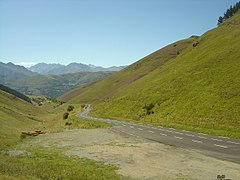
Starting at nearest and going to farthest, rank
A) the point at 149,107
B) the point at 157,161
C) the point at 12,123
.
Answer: the point at 157,161
the point at 12,123
the point at 149,107

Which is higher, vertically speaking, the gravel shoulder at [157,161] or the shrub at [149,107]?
the shrub at [149,107]

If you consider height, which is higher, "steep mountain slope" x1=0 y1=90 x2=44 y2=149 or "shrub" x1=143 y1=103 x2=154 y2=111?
"shrub" x1=143 y1=103 x2=154 y2=111

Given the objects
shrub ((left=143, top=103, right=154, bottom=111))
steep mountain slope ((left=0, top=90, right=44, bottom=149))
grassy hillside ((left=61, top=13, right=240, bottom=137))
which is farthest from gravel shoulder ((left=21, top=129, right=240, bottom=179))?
shrub ((left=143, top=103, right=154, bottom=111))

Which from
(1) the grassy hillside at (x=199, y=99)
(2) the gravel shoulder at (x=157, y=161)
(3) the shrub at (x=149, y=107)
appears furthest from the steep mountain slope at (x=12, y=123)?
(3) the shrub at (x=149, y=107)

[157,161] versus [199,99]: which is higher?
[199,99]

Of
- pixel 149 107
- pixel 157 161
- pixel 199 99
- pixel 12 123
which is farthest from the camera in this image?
pixel 149 107

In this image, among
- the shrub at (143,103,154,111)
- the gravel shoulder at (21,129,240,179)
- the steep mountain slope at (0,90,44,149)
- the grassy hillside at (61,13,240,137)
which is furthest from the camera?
the shrub at (143,103,154,111)

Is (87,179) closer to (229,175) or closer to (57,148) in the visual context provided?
(229,175)

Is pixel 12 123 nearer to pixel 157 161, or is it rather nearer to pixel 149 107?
pixel 149 107

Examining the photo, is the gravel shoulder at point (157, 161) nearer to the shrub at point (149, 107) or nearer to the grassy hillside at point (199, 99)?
the grassy hillside at point (199, 99)

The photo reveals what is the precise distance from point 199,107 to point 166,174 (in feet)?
115

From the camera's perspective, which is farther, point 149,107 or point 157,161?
point 149,107

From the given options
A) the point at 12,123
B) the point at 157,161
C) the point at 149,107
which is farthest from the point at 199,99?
the point at 12,123

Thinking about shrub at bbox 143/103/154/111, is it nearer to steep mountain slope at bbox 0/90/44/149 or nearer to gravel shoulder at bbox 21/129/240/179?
steep mountain slope at bbox 0/90/44/149
